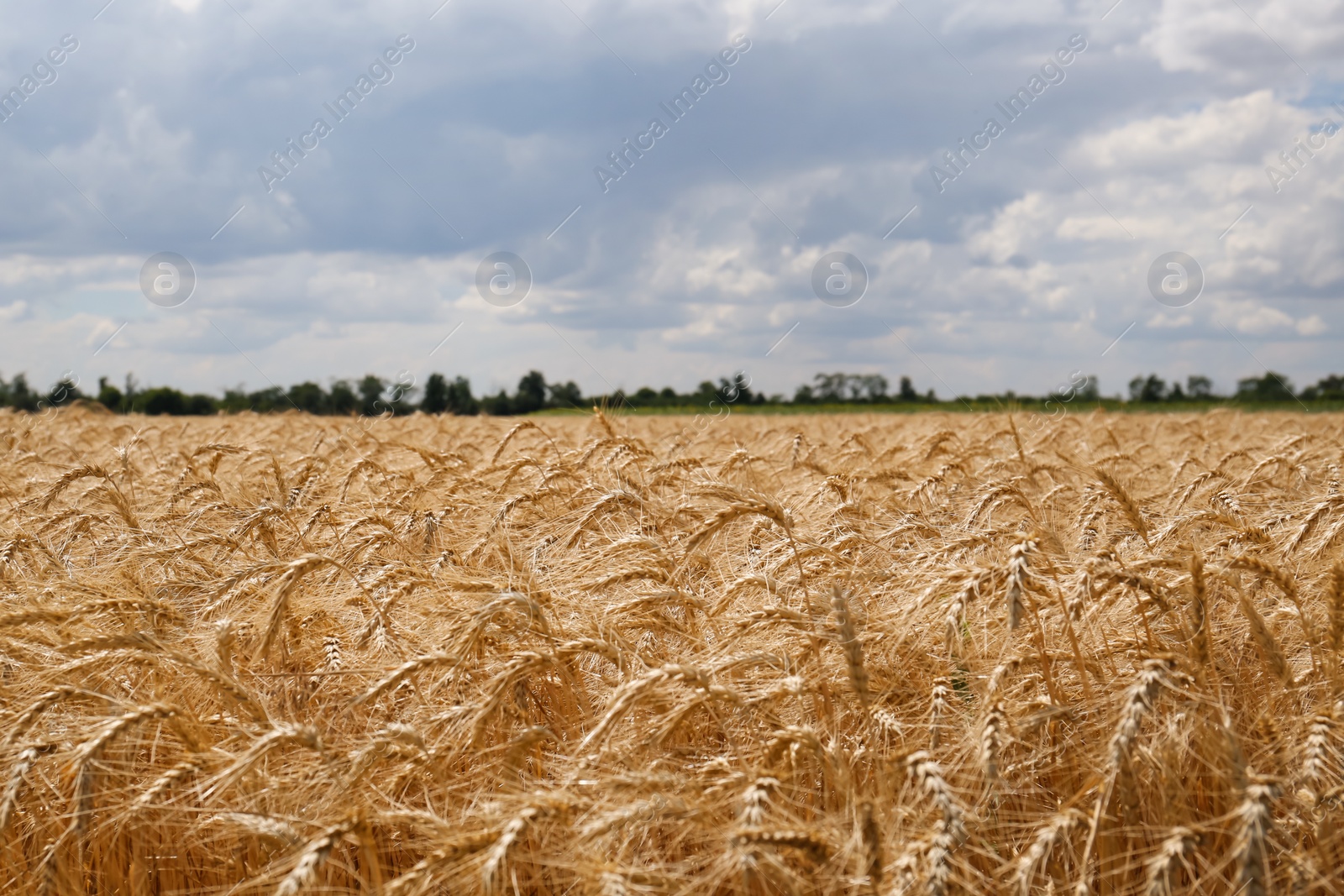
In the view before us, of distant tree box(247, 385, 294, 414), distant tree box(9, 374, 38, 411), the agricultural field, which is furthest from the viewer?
distant tree box(9, 374, 38, 411)

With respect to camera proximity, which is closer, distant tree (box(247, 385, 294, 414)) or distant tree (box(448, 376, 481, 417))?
distant tree (box(247, 385, 294, 414))

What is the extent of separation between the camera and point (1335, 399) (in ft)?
148

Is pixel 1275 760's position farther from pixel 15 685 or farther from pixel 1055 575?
pixel 15 685

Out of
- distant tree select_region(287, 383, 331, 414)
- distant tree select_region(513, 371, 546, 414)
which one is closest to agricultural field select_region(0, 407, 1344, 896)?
distant tree select_region(513, 371, 546, 414)

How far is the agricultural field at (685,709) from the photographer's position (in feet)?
6.15

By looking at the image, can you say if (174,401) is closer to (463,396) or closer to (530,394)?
(463,396)

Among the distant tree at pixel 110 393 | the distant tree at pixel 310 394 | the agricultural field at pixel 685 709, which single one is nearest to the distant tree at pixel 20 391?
the distant tree at pixel 110 393

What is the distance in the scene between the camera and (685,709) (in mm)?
2066

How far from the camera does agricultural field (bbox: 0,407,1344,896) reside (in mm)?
1874

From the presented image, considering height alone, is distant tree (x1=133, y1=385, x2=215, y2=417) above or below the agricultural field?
above

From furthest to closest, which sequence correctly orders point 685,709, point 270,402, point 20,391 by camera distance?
point 20,391, point 270,402, point 685,709

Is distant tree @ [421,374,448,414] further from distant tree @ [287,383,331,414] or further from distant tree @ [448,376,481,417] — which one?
distant tree @ [287,383,331,414]

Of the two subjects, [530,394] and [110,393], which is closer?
[530,394]

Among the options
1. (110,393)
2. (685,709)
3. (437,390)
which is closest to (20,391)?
(110,393)
